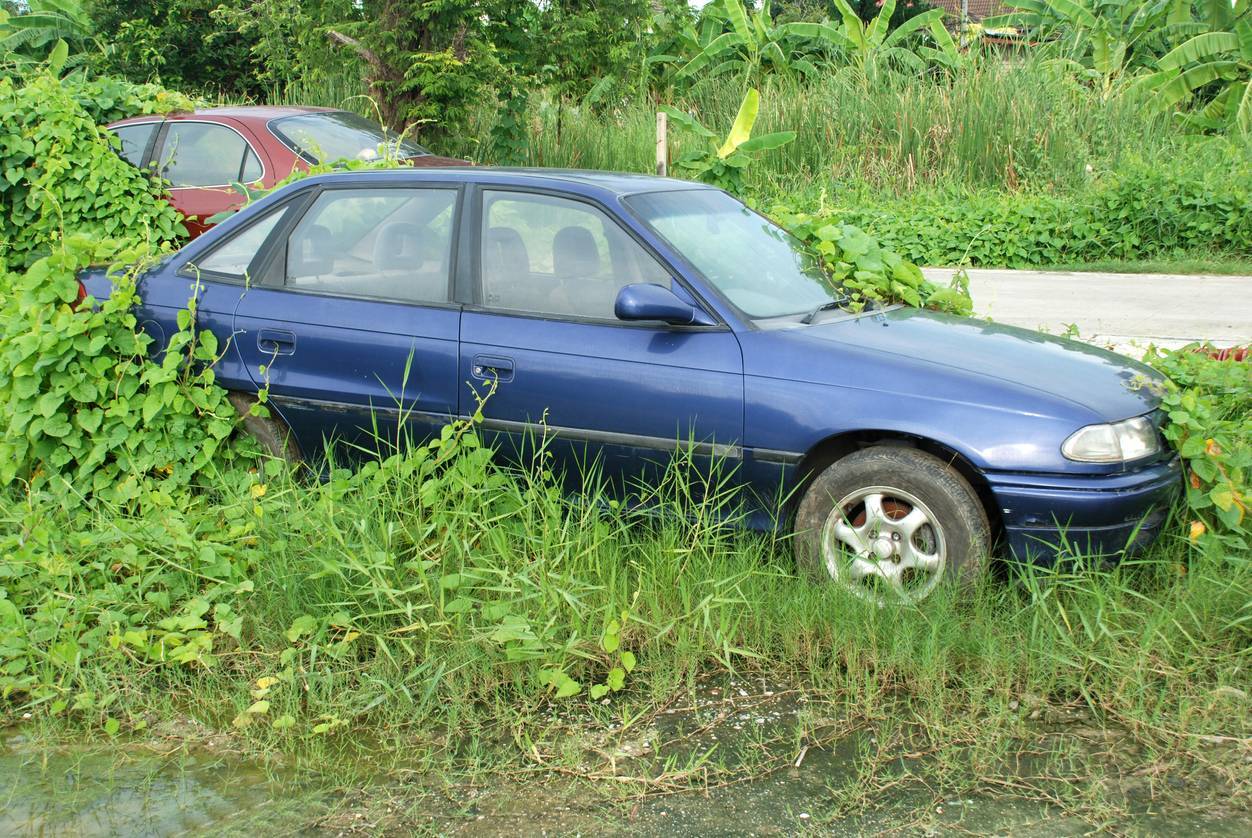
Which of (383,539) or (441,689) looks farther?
(383,539)

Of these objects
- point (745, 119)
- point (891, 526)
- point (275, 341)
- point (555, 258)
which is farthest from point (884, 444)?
point (745, 119)

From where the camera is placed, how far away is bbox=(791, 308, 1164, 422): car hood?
13.9 feet

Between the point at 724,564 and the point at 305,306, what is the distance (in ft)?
7.22

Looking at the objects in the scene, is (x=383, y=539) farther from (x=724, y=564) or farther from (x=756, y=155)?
(x=756, y=155)

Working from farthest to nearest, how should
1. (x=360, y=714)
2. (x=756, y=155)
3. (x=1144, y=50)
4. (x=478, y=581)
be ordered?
(x=1144, y=50), (x=756, y=155), (x=478, y=581), (x=360, y=714)

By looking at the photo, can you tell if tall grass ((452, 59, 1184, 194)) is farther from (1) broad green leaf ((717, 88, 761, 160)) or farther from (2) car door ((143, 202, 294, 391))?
(2) car door ((143, 202, 294, 391))

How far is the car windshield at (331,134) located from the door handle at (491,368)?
5389 mm

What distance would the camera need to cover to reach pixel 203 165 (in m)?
9.94

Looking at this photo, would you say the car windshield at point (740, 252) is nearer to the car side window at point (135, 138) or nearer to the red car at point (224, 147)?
the red car at point (224, 147)

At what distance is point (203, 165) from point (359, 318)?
18.9 feet

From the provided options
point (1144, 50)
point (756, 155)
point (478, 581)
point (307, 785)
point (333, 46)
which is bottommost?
point (307, 785)

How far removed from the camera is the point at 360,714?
3.72 meters

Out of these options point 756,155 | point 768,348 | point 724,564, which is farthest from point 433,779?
point 756,155

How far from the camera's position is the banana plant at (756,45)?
781 inches
